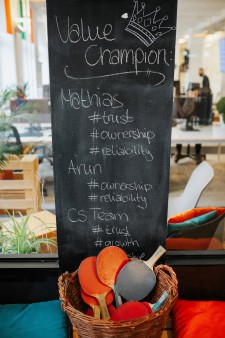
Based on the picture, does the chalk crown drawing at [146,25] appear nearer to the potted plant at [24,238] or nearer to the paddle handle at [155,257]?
the paddle handle at [155,257]

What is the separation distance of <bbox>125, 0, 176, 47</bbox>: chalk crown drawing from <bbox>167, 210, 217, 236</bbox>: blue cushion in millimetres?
1036

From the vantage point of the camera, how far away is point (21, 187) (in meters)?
2.97

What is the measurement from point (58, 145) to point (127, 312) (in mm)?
703

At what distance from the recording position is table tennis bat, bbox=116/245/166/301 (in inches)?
49.5

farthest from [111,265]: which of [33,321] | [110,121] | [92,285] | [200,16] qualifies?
[200,16]

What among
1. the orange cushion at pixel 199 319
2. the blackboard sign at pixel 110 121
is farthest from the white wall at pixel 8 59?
the orange cushion at pixel 199 319

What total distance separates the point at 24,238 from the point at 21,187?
1.12m

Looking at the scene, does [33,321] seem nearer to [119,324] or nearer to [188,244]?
[119,324]

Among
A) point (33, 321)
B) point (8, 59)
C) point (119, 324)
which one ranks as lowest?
point (33, 321)

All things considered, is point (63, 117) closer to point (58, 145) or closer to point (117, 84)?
point (58, 145)

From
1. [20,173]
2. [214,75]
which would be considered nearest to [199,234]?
[20,173]

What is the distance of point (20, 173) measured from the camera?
3051 mm

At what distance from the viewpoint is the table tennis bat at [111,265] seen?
1.28 metres

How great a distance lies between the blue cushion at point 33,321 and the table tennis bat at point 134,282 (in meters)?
0.37
